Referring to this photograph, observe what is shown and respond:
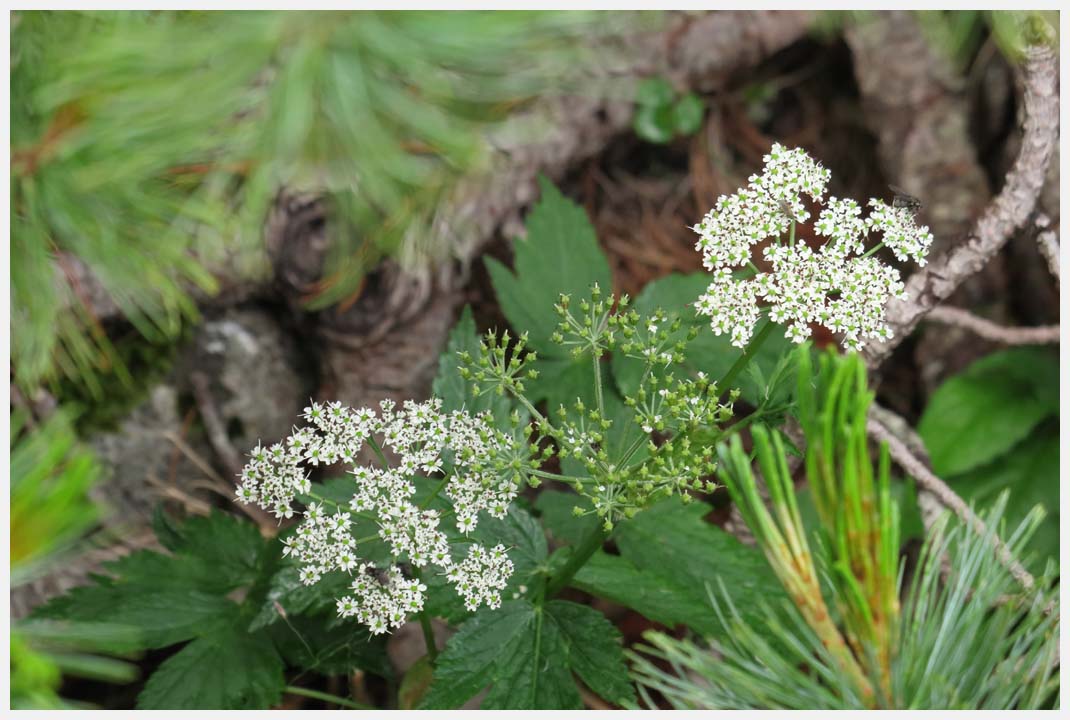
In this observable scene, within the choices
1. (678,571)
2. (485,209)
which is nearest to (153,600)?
(678,571)

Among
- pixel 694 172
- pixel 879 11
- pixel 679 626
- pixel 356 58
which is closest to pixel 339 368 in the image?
pixel 356 58

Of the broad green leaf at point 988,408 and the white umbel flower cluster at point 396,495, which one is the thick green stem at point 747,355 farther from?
the broad green leaf at point 988,408

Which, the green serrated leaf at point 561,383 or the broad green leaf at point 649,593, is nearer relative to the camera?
the broad green leaf at point 649,593

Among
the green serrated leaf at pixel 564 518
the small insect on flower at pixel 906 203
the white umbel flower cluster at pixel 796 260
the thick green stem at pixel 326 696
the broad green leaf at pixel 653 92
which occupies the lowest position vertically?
the thick green stem at pixel 326 696

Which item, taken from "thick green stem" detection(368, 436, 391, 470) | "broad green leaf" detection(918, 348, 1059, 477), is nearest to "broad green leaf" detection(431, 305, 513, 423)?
"thick green stem" detection(368, 436, 391, 470)

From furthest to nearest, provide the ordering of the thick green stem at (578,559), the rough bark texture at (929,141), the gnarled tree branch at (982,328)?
the rough bark texture at (929,141) → the gnarled tree branch at (982,328) → the thick green stem at (578,559)

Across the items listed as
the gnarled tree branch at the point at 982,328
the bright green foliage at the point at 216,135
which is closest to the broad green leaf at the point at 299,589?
the bright green foliage at the point at 216,135

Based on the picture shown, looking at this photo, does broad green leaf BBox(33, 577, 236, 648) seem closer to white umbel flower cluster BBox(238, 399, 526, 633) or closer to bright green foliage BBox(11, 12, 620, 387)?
white umbel flower cluster BBox(238, 399, 526, 633)
